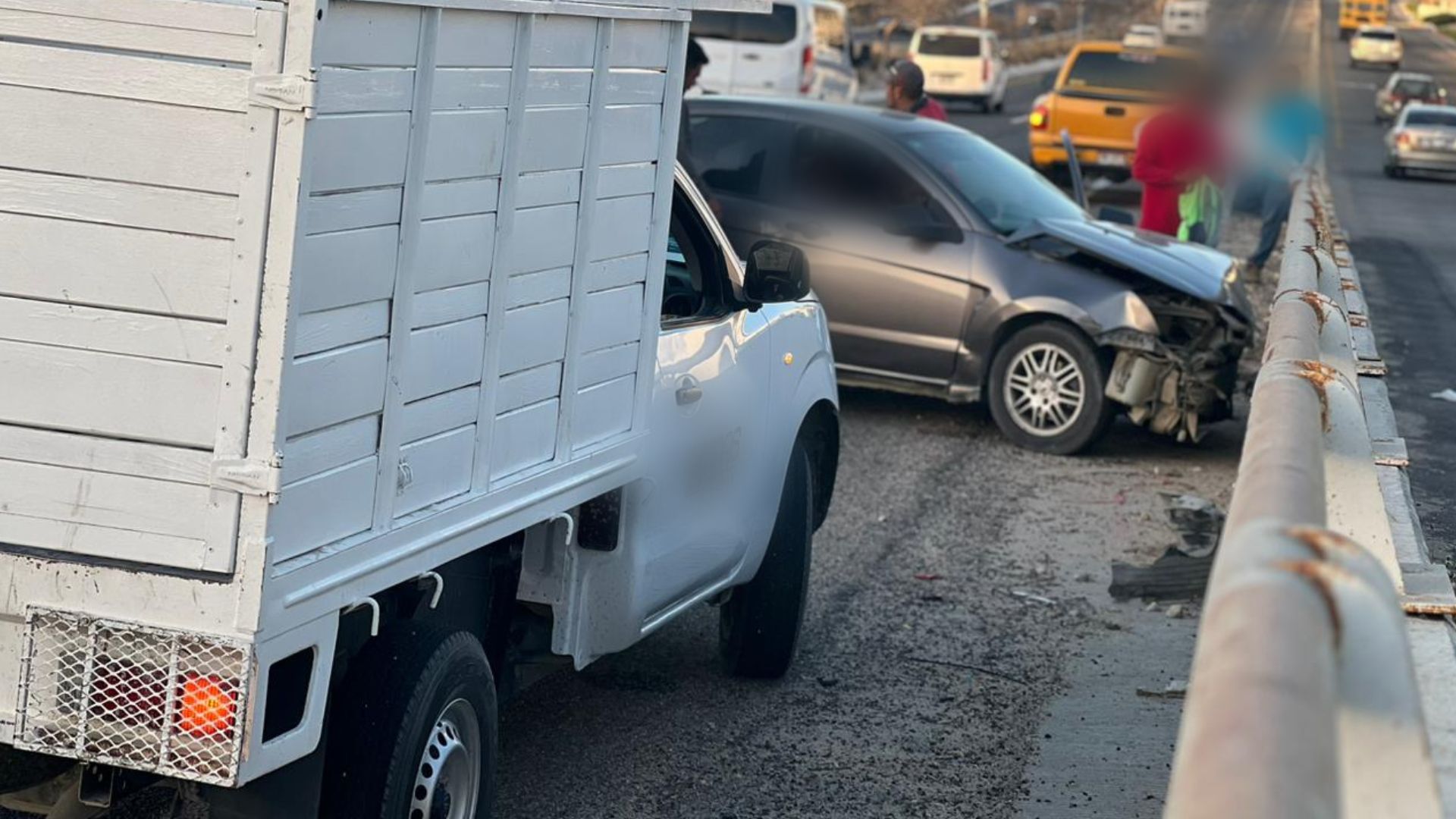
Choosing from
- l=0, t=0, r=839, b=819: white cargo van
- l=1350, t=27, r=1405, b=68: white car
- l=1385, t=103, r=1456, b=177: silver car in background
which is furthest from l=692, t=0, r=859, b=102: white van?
l=1350, t=27, r=1405, b=68: white car

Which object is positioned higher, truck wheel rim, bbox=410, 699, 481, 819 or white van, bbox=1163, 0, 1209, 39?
white van, bbox=1163, 0, 1209, 39

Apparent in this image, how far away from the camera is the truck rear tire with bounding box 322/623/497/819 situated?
13.0ft

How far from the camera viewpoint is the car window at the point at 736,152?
11.5 metres

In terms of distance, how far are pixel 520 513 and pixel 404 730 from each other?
2.37ft

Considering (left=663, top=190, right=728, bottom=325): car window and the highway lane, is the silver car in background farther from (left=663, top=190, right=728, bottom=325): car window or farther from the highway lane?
(left=663, top=190, right=728, bottom=325): car window

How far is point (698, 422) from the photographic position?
5762 mm

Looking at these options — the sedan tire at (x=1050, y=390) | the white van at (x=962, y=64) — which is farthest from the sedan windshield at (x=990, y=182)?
the white van at (x=962, y=64)

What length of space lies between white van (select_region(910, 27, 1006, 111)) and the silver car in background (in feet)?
34.4

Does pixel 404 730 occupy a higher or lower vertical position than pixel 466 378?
lower

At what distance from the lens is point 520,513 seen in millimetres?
4586

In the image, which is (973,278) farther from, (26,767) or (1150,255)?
(26,767)

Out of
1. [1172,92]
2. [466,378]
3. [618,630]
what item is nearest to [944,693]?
[618,630]

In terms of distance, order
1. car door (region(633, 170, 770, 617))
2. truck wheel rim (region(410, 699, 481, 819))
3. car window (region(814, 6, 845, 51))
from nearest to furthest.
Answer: truck wheel rim (region(410, 699, 481, 819)), car door (region(633, 170, 770, 617)), car window (region(814, 6, 845, 51))

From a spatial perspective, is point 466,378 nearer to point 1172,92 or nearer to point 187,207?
point 187,207
